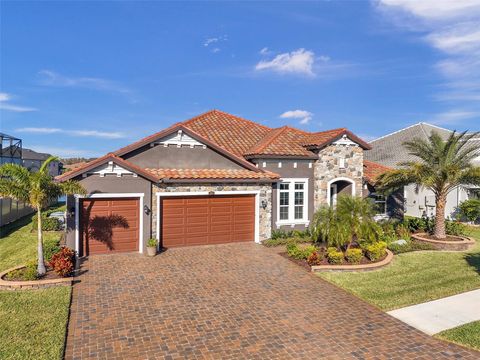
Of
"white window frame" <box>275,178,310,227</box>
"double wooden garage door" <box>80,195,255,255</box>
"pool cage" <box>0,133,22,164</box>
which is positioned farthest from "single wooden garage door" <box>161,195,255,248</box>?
"pool cage" <box>0,133,22,164</box>

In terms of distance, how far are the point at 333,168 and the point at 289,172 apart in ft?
9.07

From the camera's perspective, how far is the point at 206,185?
651 inches

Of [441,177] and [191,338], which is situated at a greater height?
[441,177]

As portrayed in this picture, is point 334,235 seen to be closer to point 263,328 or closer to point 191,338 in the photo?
point 263,328

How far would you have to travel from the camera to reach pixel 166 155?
55.2 ft

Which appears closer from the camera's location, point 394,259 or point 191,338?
point 191,338

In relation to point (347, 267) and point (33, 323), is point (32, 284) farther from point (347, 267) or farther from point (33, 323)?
point (347, 267)

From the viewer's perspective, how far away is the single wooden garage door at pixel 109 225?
14.5 m

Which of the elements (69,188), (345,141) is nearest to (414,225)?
(345,141)

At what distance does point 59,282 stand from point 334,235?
999cm

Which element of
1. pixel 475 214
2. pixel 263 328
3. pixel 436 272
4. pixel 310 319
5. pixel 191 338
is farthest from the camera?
pixel 475 214

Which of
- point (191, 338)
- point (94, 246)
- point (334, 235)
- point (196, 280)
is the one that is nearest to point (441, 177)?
point (334, 235)

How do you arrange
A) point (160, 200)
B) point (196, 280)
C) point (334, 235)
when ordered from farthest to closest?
1. point (160, 200)
2. point (334, 235)
3. point (196, 280)

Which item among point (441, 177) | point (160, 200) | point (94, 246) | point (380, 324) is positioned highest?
point (441, 177)
